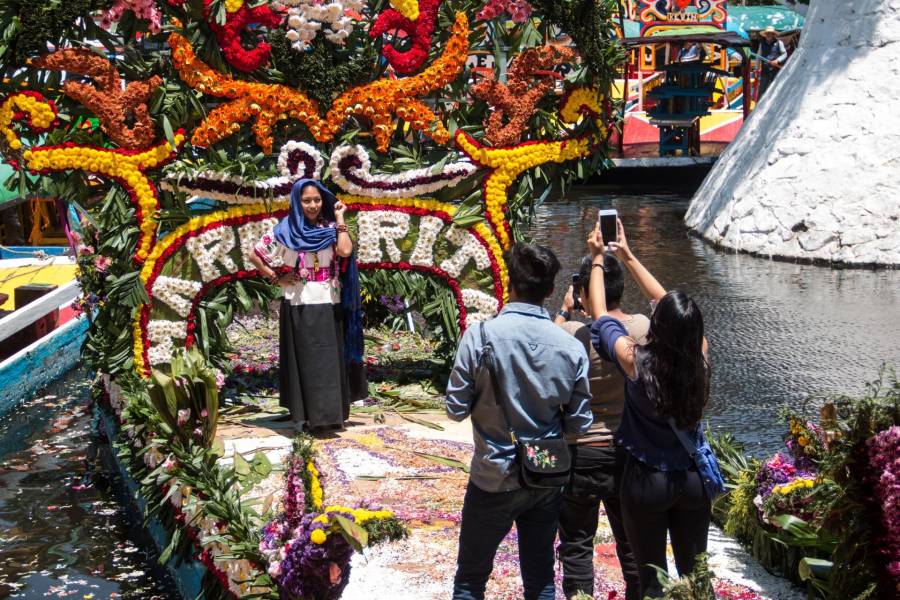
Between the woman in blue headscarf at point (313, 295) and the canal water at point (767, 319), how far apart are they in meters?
2.92

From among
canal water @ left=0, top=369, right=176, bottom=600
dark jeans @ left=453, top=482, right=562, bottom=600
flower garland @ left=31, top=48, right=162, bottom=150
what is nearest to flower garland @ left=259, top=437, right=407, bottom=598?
dark jeans @ left=453, top=482, right=562, bottom=600

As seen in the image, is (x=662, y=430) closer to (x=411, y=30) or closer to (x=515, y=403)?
(x=515, y=403)

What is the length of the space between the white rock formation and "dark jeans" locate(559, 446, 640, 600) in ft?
35.0

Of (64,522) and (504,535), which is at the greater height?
(504,535)

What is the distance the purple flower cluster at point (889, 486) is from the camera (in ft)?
13.0

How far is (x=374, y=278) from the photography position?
870 cm

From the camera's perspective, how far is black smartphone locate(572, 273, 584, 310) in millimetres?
5035

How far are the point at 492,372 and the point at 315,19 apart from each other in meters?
4.16

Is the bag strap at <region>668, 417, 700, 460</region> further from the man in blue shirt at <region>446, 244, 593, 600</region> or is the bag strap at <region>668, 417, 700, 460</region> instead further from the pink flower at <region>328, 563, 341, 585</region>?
the pink flower at <region>328, 563, 341, 585</region>

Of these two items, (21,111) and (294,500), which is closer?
(294,500)

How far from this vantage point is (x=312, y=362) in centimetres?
765

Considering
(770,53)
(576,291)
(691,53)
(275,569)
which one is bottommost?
(275,569)

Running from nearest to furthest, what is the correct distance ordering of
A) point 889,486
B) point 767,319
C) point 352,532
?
point 889,486, point 352,532, point 767,319

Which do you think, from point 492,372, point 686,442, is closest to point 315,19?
point 492,372
